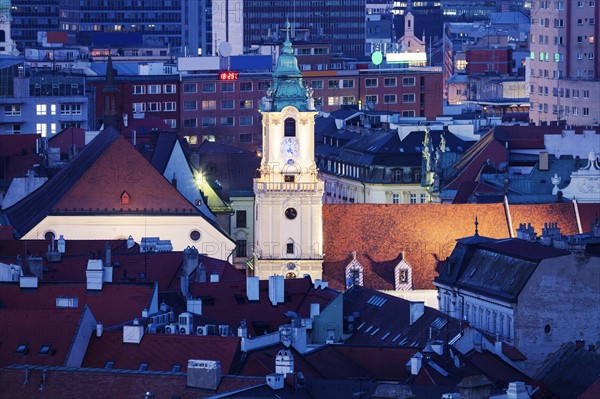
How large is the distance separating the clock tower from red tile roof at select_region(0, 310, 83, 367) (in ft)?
154

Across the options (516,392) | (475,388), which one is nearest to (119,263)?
(516,392)

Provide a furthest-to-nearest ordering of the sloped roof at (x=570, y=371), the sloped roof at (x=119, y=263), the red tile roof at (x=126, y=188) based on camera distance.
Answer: the red tile roof at (x=126, y=188), the sloped roof at (x=119, y=263), the sloped roof at (x=570, y=371)

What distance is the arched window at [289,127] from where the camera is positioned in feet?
526

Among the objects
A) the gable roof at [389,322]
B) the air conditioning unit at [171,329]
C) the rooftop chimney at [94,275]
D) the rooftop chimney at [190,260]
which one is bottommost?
the gable roof at [389,322]

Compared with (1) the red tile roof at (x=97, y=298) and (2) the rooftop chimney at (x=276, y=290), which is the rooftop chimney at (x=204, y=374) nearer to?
(1) the red tile roof at (x=97, y=298)

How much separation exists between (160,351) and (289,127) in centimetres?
4894

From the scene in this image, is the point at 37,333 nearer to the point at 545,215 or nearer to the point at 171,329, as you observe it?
the point at 171,329

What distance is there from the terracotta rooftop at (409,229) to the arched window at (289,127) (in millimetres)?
6678

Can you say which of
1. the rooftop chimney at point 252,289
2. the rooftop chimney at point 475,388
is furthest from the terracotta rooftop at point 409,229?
the rooftop chimney at point 475,388

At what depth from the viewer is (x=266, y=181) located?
16225 cm

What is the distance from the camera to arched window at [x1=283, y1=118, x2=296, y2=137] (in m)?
160

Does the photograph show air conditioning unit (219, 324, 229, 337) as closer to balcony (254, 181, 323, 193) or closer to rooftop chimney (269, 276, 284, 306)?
rooftop chimney (269, 276, 284, 306)

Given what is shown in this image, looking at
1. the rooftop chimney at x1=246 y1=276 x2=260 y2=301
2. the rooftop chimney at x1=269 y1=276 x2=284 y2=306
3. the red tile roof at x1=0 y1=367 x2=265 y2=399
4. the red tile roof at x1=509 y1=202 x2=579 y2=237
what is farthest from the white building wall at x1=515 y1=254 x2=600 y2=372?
the red tile roof at x1=509 y1=202 x2=579 y2=237

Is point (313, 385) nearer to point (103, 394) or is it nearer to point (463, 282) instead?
point (103, 394)
